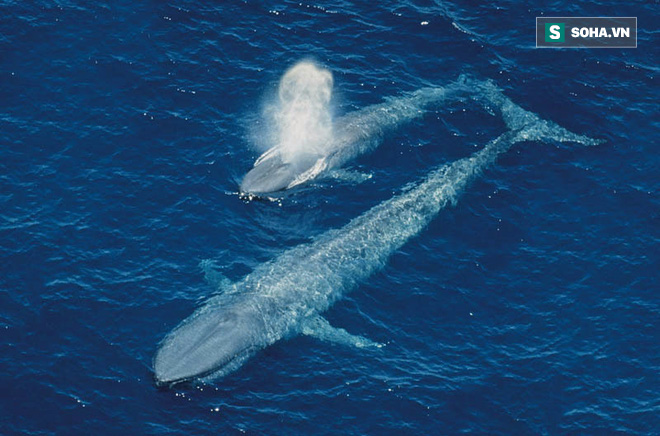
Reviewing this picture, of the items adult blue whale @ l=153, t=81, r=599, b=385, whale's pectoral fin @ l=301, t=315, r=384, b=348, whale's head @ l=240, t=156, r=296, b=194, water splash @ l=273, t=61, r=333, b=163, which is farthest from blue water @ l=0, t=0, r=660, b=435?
water splash @ l=273, t=61, r=333, b=163

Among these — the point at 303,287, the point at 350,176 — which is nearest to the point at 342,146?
the point at 350,176

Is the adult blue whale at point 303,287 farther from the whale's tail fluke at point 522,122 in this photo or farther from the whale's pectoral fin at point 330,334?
the whale's tail fluke at point 522,122

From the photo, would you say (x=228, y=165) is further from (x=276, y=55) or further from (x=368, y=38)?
(x=368, y=38)

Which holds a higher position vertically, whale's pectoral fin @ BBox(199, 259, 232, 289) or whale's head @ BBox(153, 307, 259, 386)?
whale's pectoral fin @ BBox(199, 259, 232, 289)

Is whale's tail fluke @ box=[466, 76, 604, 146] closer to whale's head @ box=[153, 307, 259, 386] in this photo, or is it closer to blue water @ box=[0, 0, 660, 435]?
blue water @ box=[0, 0, 660, 435]

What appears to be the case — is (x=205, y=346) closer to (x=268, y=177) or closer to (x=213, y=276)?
(x=213, y=276)

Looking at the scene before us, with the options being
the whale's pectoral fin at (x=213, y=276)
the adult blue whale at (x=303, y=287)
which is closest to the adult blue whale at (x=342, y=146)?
the adult blue whale at (x=303, y=287)
